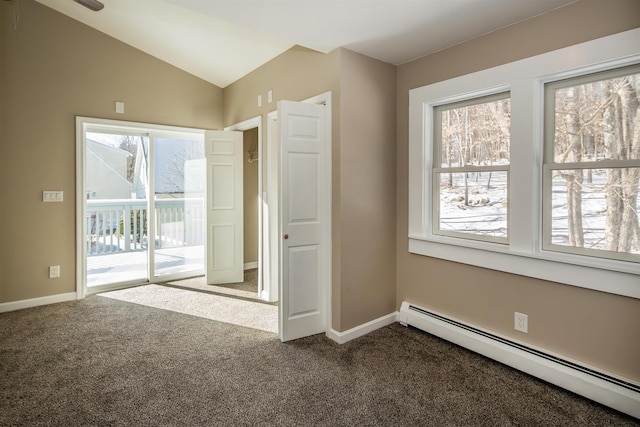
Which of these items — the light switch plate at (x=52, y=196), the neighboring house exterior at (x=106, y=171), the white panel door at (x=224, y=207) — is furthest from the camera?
the white panel door at (x=224, y=207)

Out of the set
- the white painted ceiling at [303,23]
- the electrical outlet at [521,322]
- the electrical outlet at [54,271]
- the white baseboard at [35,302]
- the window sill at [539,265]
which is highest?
the white painted ceiling at [303,23]

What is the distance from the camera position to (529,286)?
2.46 m

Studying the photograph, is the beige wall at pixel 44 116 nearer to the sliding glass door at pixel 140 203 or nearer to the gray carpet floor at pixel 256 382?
the sliding glass door at pixel 140 203

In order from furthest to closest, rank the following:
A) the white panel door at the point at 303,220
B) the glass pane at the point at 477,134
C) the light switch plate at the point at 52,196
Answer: the light switch plate at the point at 52,196
the white panel door at the point at 303,220
the glass pane at the point at 477,134

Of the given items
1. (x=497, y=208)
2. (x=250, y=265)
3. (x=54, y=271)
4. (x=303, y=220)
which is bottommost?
(x=250, y=265)

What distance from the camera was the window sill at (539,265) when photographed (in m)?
2.05

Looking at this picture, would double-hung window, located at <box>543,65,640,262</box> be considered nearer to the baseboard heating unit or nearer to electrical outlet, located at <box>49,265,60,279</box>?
the baseboard heating unit

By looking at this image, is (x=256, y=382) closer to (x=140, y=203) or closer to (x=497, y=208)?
(x=497, y=208)

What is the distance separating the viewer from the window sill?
2055 millimetres

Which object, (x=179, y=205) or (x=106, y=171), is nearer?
(x=106, y=171)

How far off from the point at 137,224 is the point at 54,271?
1059 millimetres

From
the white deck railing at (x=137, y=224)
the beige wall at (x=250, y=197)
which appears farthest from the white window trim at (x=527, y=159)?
the white deck railing at (x=137, y=224)

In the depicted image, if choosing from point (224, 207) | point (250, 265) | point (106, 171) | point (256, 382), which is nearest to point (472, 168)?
point (256, 382)

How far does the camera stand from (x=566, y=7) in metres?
2.21
